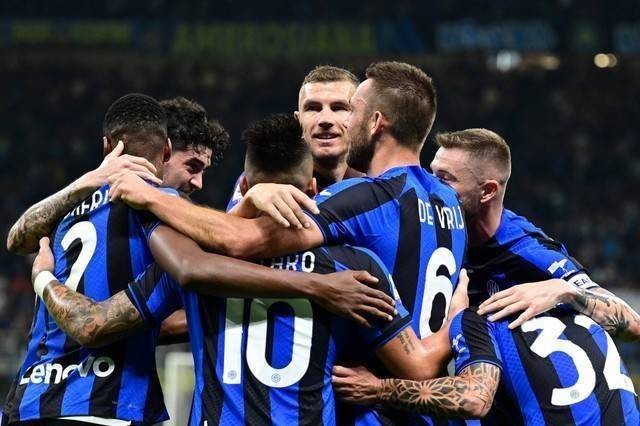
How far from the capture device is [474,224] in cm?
499

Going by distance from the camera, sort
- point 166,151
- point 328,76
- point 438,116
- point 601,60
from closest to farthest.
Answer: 1. point 166,151
2. point 328,76
3. point 601,60
4. point 438,116

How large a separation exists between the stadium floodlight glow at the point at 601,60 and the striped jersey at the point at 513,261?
65.2ft

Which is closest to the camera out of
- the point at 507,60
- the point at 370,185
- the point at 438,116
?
the point at 370,185

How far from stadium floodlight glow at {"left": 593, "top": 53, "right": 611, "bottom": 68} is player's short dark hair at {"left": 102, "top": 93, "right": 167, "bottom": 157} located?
20.7 metres

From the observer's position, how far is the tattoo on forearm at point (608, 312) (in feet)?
14.7

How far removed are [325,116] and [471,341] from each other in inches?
82.5

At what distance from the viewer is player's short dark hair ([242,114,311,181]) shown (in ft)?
13.0

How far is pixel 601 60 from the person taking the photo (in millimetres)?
24547

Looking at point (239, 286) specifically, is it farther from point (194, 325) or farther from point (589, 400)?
point (589, 400)

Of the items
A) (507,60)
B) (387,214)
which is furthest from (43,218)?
(507,60)

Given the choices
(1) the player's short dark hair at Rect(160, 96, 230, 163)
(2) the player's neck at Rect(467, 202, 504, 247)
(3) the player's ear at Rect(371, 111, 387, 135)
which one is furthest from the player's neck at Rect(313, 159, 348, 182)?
(3) the player's ear at Rect(371, 111, 387, 135)

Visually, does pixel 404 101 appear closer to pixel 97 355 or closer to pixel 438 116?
pixel 97 355

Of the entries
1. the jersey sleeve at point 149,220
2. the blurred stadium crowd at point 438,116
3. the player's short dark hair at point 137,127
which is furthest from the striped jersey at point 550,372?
the blurred stadium crowd at point 438,116

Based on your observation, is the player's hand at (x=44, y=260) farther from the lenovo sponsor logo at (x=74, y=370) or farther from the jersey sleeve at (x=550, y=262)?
the jersey sleeve at (x=550, y=262)
